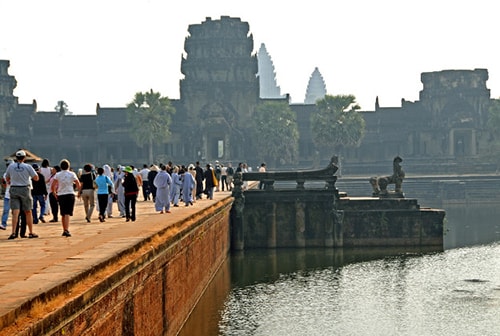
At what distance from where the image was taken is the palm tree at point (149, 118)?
10419 centimetres

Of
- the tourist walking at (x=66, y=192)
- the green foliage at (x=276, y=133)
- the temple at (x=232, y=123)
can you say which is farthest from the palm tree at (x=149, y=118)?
the tourist walking at (x=66, y=192)

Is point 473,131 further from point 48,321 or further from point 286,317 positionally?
point 48,321

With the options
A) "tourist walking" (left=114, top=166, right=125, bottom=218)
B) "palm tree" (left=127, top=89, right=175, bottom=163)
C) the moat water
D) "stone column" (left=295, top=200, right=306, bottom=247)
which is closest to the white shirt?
the moat water

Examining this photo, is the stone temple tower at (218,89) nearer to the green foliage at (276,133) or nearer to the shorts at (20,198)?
the green foliage at (276,133)

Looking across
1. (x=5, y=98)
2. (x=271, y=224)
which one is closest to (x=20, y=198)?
(x=271, y=224)

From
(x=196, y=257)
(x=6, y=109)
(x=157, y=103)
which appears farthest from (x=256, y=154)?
(x=196, y=257)

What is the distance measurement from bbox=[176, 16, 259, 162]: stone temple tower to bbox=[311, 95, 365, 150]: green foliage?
10338mm

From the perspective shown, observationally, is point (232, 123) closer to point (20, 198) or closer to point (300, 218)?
point (300, 218)

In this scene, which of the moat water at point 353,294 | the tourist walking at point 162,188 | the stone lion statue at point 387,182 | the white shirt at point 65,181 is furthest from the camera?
the stone lion statue at point 387,182

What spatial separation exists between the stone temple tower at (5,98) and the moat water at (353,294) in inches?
2847

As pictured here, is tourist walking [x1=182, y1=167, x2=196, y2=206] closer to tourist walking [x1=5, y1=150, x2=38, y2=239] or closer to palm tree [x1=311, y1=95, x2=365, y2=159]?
tourist walking [x1=5, y1=150, x2=38, y2=239]

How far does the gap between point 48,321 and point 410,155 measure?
10688cm

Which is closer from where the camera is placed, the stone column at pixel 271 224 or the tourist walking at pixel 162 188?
the tourist walking at pixel 162 188

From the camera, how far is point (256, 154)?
110m
